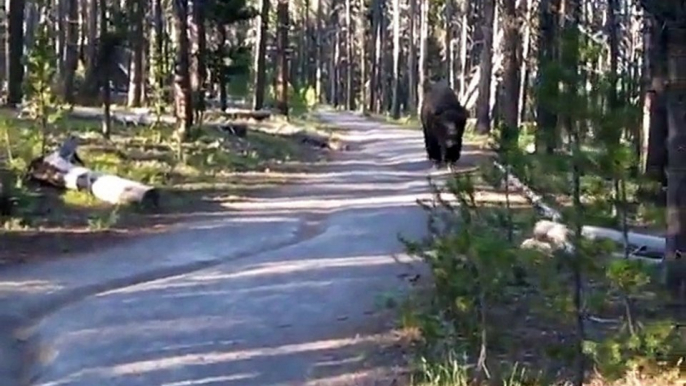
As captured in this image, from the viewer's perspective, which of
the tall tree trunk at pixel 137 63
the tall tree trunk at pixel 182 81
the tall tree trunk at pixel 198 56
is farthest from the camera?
the tall tree trunk at pixel 137 63

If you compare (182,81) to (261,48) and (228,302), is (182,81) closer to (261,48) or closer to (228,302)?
(261,48)

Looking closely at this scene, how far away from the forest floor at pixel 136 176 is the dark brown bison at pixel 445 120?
116 inches

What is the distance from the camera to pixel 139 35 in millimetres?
30359

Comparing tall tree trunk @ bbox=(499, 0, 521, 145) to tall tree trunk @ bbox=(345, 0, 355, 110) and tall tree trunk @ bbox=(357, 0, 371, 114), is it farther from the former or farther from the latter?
tall tree trunk @ bbox=(345, 0, 355, 110)

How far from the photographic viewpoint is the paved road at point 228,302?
8984mm

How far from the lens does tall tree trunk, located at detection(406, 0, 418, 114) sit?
67688mm

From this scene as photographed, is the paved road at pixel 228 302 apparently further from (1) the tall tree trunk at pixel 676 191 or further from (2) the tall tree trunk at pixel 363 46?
(2) the tall tree trunk at pixel 363 46

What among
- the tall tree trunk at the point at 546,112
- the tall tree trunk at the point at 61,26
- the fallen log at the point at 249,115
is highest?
the tall tree trunk at the point at 61,26

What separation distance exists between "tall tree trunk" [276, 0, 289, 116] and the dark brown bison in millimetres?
15800

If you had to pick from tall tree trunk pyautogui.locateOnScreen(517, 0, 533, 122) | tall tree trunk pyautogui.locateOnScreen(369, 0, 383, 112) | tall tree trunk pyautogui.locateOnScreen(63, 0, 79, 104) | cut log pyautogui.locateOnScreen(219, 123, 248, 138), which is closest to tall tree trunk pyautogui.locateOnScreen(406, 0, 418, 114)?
tall tree trunk pyautogui.locateOnScreen(369, 0, 383, 112)

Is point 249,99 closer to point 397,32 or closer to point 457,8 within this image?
point 397,32

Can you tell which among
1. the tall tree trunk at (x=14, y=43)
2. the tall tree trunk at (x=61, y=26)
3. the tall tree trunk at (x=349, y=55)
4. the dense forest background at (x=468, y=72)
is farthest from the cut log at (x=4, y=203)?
the tall tree trunk at (x=349, y=55)

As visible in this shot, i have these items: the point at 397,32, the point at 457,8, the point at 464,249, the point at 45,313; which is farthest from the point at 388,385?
the point at 457,8

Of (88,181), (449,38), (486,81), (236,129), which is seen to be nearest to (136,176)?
(88,181)
